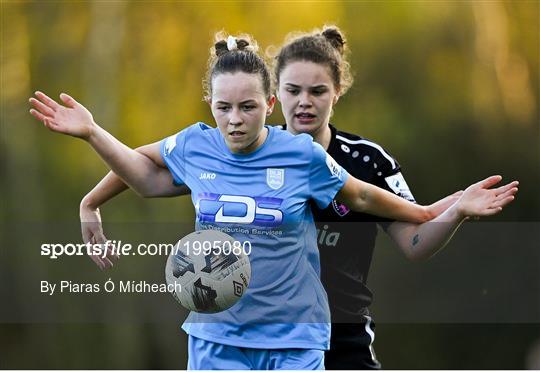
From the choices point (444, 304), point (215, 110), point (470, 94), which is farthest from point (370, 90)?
point (215, 110)

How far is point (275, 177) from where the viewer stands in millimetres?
4406

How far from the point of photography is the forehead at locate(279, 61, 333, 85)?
Result: 5004 millimetres

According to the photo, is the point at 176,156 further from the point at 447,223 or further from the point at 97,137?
the point at 447,223

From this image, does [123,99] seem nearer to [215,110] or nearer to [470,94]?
[470,94]

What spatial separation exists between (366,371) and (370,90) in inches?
212

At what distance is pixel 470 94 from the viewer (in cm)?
1025

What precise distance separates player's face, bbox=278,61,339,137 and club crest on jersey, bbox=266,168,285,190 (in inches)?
22.5

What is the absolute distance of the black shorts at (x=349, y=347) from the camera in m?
5.05

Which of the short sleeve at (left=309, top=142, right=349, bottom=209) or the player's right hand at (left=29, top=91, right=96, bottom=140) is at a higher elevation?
the player's right hand at (left=29, top=91, right=96, bottom=140)

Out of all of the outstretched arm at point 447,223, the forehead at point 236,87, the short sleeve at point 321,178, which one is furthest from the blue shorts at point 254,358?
the forehead at point 236,87

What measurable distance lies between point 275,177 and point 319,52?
957mm

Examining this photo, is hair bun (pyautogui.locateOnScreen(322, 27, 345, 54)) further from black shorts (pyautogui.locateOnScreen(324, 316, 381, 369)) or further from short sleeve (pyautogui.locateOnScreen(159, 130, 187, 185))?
black shorts (pyautogui.locateOnScreen(324, 316, 381, 369))

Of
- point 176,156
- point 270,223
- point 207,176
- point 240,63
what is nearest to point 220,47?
point 240,63

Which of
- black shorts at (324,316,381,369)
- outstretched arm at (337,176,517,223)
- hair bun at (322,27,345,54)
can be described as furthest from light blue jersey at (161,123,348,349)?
hair bun at (322,27,345,54)
